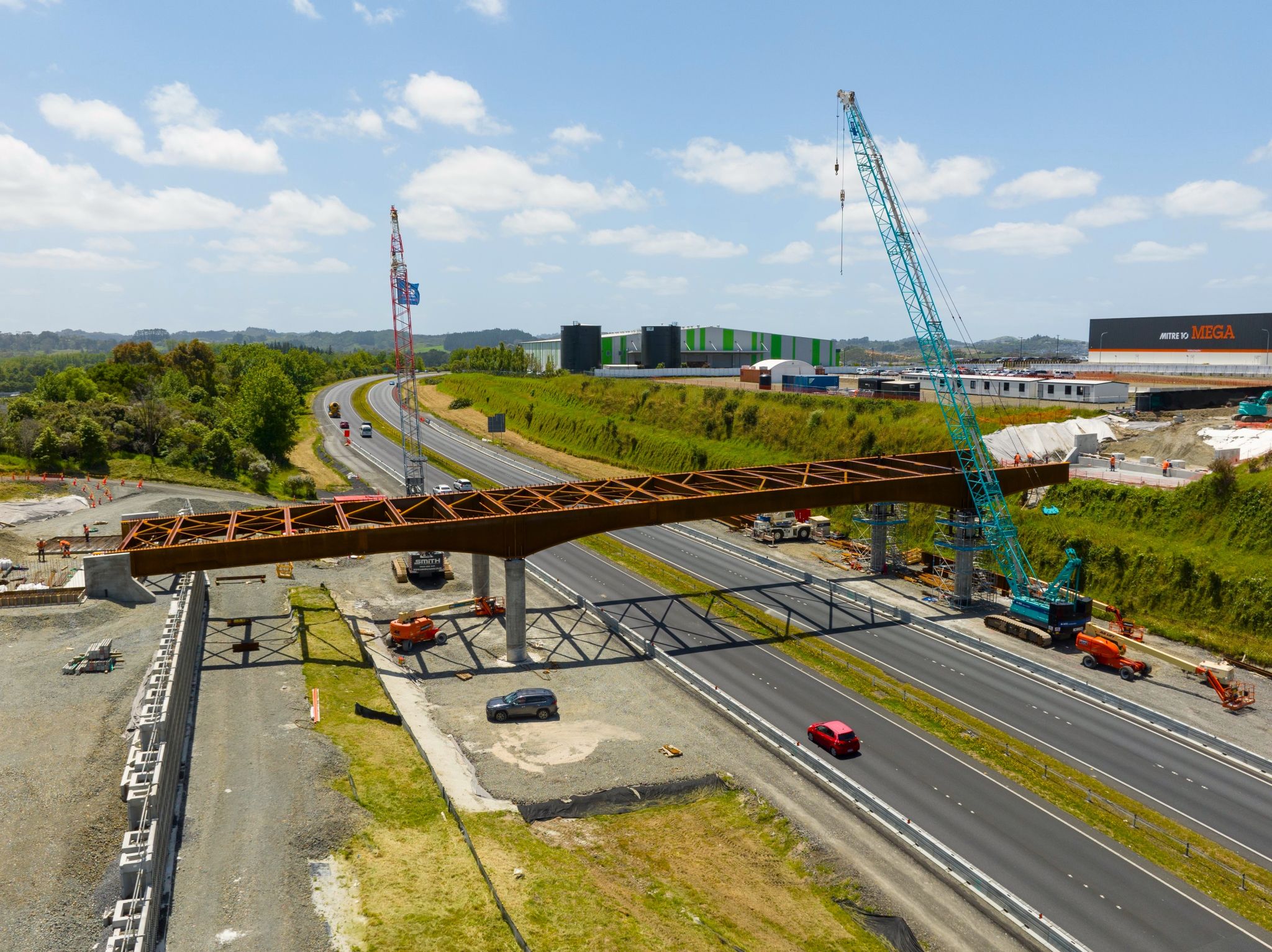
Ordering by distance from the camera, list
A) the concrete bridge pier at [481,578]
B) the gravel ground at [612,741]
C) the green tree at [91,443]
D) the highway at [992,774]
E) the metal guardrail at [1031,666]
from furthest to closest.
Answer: the green tree at [91,443]
the concrete bridge pier at [481,578]
the metal guardrail at [1031,666]
the gravel ground at [612,741]
the highway at [992,774]

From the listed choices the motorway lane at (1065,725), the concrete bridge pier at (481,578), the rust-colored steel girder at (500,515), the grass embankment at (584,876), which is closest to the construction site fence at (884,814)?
the grass embankment at (584,876)

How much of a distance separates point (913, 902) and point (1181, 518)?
56.2 metres

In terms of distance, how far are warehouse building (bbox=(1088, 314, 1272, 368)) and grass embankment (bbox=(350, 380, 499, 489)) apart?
398 ft

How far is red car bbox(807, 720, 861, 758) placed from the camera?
41938 mm

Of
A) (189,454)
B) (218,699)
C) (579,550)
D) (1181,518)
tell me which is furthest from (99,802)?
(189,454)

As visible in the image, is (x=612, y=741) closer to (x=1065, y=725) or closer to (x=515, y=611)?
(x=515, y=611)

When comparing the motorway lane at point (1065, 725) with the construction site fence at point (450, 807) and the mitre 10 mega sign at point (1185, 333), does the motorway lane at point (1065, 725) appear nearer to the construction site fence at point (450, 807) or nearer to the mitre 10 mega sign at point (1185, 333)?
the construction site fence at point (450, 807)

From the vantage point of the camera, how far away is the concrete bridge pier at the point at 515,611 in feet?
179

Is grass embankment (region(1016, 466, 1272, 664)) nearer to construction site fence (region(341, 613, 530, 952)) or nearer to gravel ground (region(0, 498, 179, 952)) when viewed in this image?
construction site fence (region(341, 613, 530, 952))

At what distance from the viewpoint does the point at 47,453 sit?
9500 centimetres

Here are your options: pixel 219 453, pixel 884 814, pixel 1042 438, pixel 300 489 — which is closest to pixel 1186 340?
pixel 1042 438

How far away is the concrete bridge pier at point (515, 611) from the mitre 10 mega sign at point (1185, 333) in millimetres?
137956

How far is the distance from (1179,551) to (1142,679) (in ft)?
66.7

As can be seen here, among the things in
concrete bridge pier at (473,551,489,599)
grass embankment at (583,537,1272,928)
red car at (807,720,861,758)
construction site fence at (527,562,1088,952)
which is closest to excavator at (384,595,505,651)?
concrete bridge pier at (473,551,489,599)
